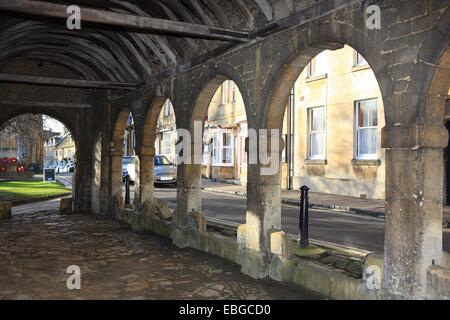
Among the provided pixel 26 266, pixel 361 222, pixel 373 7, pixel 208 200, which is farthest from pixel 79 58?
pixel 373 7

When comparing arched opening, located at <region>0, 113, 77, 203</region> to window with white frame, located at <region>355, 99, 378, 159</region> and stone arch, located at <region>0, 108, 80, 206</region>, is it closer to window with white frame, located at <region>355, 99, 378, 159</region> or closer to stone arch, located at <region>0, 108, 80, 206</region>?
stone arch, located at <region>0, 108, 80, 206</region>

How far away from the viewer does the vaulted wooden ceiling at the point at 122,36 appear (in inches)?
251

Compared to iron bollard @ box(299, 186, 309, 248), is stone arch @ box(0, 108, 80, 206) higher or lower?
higher

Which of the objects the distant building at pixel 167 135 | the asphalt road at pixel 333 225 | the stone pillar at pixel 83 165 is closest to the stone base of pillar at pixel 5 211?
the stone pillar at pixel 83 165

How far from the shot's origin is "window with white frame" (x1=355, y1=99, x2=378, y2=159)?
14617mm

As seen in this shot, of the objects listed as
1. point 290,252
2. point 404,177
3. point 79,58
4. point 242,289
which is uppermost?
point 79,58

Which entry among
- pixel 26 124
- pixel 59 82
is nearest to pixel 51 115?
pixel 59 82

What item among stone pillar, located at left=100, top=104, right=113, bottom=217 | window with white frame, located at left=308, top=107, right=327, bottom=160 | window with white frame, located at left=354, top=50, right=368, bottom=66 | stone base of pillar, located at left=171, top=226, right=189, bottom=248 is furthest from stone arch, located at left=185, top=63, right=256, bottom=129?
window with white frame, located at left=308, top=107, right=327, bottom=160

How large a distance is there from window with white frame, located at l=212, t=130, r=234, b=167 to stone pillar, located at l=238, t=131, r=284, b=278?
56.4 feet

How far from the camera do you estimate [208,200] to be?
15.5 m

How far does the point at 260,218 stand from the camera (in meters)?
6.45

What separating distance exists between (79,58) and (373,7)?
9.70 metres
